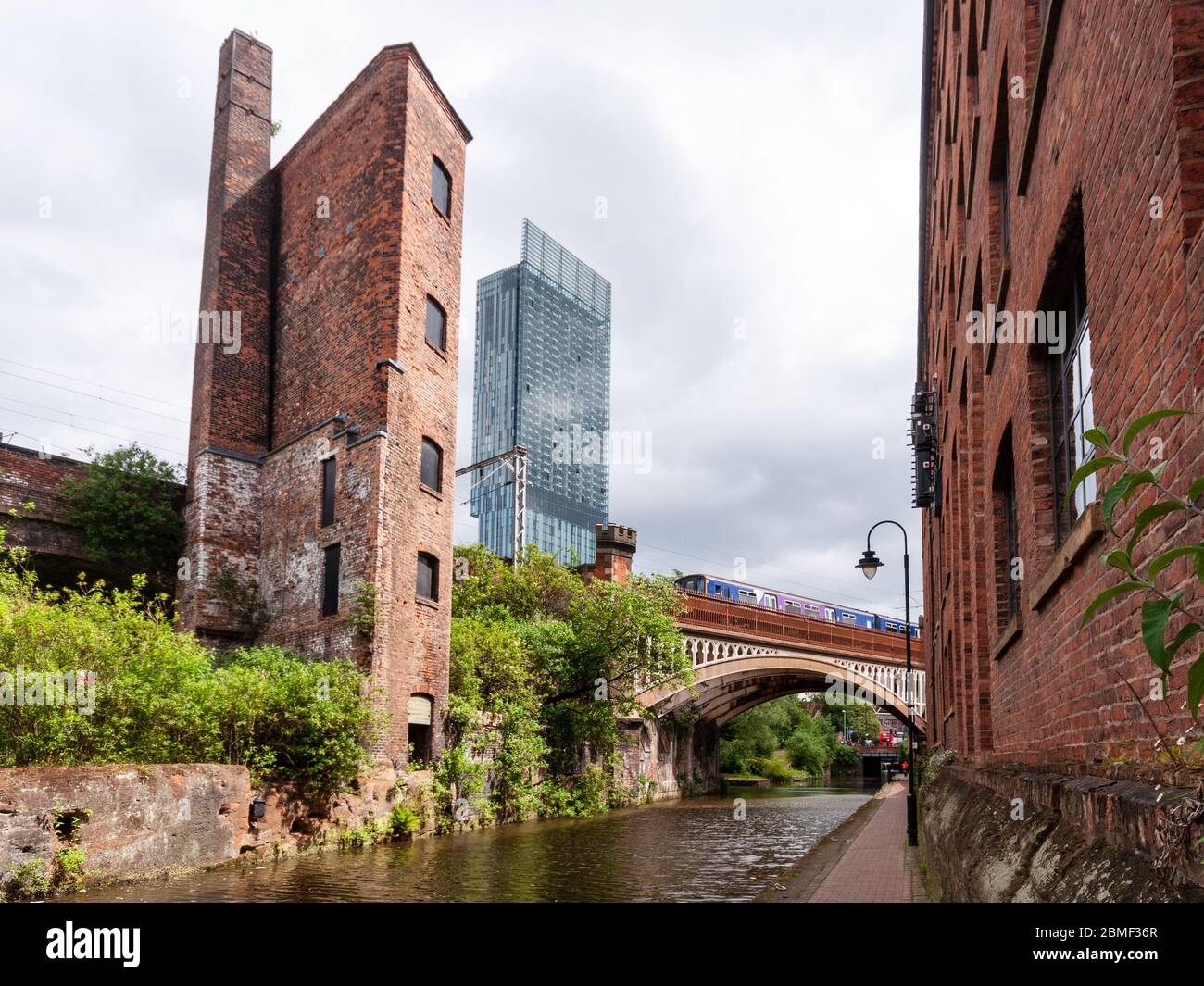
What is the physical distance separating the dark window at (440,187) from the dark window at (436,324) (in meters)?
2.48

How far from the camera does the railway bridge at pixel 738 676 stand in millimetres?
36625

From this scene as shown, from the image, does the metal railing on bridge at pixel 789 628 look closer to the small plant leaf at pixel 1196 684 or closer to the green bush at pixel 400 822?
the green bush at pixel 400 822

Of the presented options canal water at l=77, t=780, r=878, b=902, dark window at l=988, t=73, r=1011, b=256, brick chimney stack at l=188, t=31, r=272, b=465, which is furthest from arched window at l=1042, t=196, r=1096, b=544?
brick chimney stack at l=188, t=31, r=272, b=465

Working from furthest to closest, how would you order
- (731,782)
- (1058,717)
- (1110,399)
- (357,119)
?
(731,782) < (357,119) < (1058,717) < (1110,399)

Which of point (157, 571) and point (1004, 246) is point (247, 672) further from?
point (1004, 246)

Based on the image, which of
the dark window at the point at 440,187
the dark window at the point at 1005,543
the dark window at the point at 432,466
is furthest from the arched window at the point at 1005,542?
the dark window at the point at 440,187

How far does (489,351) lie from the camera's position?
126 metres

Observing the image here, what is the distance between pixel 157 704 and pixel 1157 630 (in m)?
14.0

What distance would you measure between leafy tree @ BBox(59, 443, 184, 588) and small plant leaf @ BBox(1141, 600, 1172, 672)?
2460cm

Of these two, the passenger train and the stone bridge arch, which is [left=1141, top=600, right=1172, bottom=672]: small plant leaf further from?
the passenger train

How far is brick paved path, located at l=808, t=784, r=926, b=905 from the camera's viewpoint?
444 inches

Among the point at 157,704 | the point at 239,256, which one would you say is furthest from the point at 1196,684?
the point at 239,256
